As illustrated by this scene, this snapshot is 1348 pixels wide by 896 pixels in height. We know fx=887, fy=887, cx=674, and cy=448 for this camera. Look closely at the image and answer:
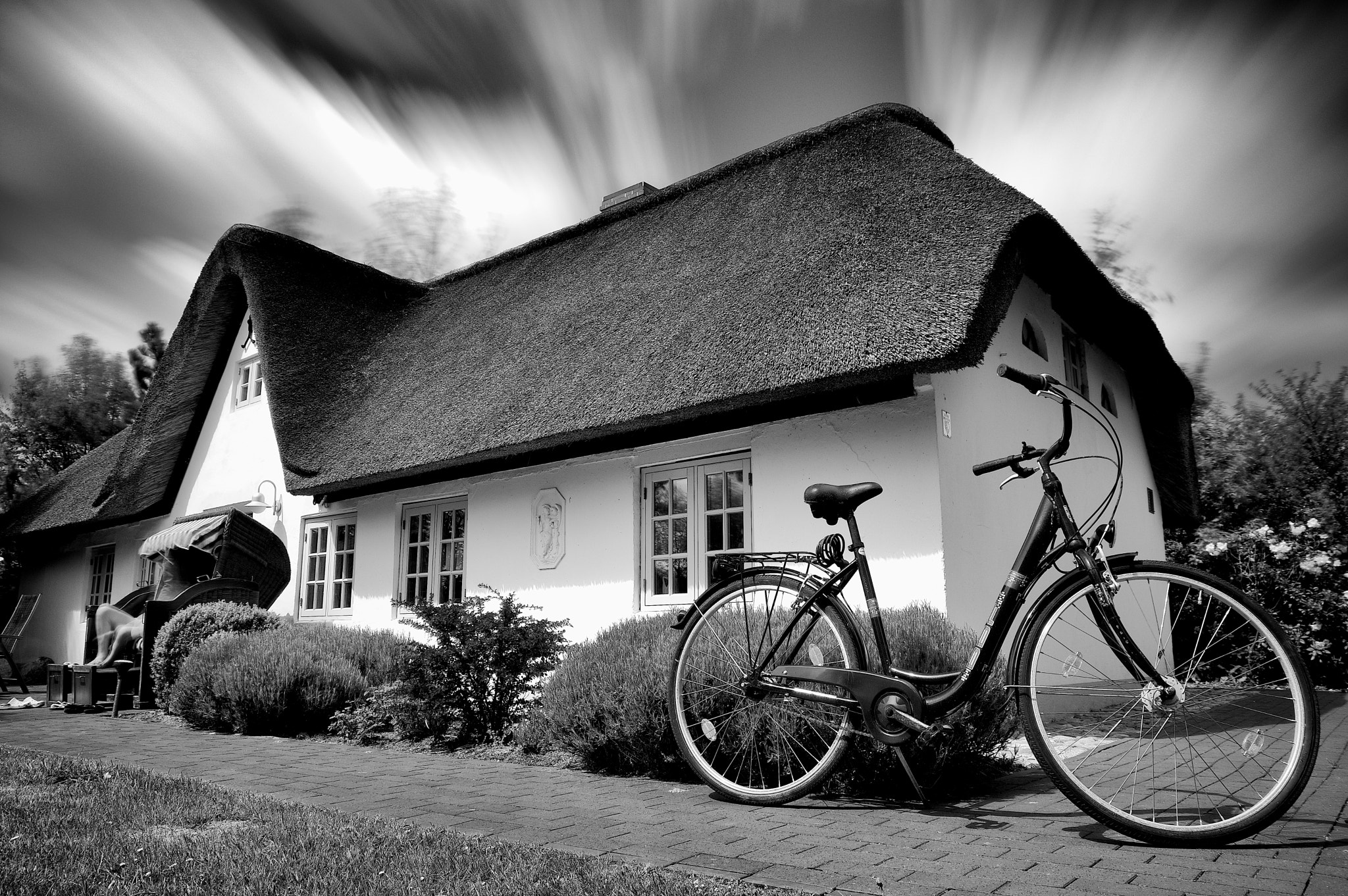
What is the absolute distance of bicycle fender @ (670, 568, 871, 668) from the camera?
3330 millimetres

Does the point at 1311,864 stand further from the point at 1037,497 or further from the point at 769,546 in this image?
the point at 1037,497

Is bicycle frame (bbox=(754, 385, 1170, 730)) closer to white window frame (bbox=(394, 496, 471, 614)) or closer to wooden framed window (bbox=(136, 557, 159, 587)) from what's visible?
white window frame (bbox=(394, 496, 471, 614))

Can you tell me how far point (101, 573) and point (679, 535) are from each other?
12140mm

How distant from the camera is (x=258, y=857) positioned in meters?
2.60

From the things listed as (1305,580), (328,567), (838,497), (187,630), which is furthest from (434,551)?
(1305,580)

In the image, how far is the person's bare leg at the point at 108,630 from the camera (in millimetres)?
8828

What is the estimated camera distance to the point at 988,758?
4113 millimetres

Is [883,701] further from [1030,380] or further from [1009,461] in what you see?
[1030,380]

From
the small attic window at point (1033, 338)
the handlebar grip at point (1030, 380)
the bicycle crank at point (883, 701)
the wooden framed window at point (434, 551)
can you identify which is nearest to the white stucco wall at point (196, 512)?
the wooden framed window at point (434, 551)

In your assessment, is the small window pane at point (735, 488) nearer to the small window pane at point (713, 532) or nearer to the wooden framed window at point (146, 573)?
the small window pane at point (713, 532)

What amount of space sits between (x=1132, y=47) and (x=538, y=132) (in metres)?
5.91

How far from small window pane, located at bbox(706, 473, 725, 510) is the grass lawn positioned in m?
4.18

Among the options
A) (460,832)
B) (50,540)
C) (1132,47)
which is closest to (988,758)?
(460,832)

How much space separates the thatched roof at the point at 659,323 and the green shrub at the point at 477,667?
67.6 inches
